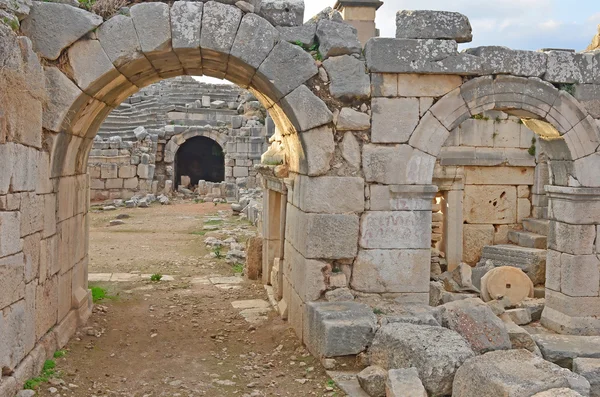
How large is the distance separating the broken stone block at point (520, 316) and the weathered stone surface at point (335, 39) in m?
3.83

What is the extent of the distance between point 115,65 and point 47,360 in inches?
112

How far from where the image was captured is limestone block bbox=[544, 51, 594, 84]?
6203 mm

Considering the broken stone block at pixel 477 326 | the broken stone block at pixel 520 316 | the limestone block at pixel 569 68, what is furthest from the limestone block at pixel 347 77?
the broken stone block at pixel 520 316

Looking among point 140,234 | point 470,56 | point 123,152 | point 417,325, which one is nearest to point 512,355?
point 417,325

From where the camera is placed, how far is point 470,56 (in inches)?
236

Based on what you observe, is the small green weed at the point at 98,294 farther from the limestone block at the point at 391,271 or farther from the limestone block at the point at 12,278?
the limestone block at the point at 391,271

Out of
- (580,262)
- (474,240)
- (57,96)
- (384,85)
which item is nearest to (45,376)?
(57,96)

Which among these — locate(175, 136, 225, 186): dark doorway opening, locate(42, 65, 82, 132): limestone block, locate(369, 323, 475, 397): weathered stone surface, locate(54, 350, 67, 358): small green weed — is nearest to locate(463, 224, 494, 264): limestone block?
locate(369, 323, 475, 397): weathered stone surface

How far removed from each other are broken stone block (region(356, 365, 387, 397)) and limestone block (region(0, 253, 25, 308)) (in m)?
2.87

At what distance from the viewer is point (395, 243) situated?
603 centimetres

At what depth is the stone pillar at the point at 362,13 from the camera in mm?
7641

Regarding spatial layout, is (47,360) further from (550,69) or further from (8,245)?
(550,69)

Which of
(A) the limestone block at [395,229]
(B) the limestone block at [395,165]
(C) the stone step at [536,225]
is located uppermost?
(B) the limestone block at [395,165]

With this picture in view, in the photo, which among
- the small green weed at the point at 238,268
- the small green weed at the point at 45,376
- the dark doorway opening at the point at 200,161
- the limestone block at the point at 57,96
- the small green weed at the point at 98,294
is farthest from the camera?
the dark doorway opening at the point at 200,161
